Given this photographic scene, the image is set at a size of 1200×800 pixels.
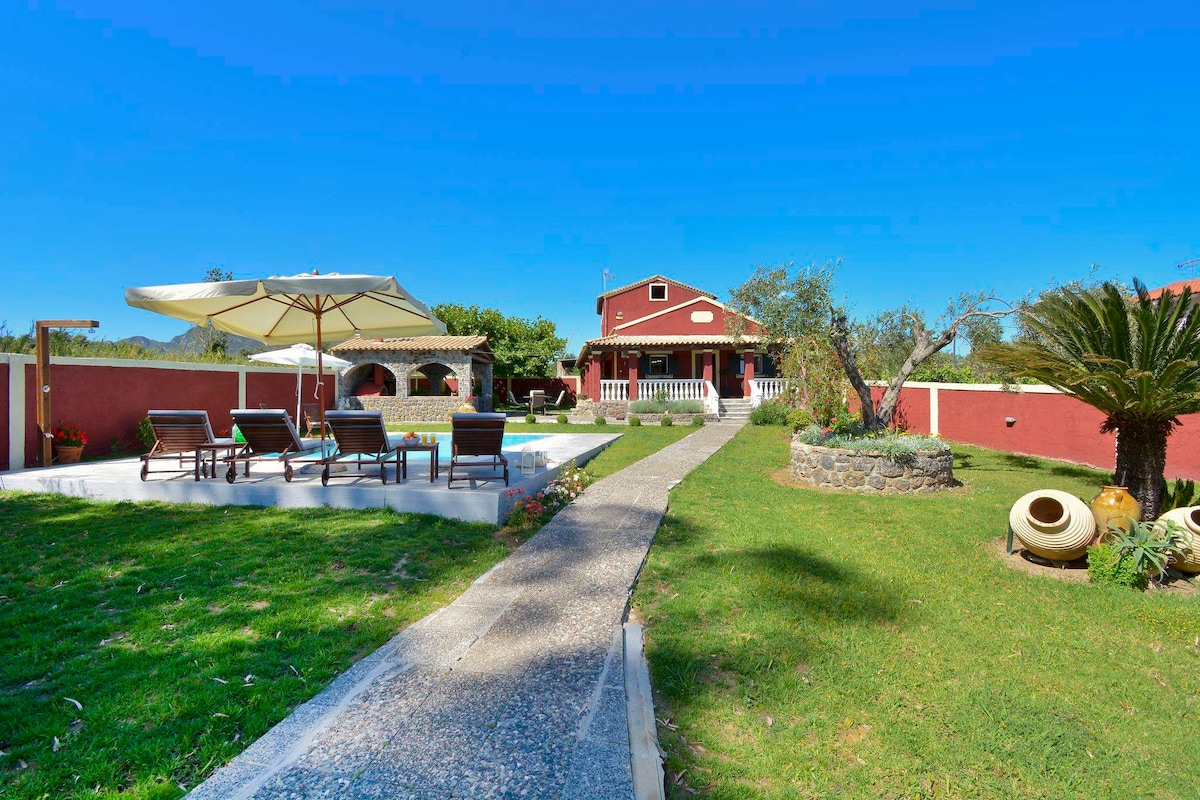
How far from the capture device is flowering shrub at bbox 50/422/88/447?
880 centimetres

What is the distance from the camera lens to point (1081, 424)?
10.2 metres

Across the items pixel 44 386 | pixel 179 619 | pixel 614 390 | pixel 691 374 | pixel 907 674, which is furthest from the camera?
pixel 691 374

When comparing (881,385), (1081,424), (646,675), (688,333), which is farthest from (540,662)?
(688,333)

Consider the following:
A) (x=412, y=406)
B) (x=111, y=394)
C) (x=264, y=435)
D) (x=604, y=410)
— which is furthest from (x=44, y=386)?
(x=604, y=410)

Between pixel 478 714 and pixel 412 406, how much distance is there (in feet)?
68.4

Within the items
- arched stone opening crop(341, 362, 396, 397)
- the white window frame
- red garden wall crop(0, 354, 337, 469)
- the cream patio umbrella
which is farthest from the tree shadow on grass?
arched stone opening crop(341, 362, 396, 397)

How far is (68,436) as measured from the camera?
350 inches

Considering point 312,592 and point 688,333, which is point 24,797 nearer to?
point 312,592

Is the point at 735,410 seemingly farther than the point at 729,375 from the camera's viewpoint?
No

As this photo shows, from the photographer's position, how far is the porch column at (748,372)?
21.7 meters

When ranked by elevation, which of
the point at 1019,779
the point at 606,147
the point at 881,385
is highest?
the point at 606,147

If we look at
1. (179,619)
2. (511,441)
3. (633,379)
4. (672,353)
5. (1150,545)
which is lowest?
(179,619)

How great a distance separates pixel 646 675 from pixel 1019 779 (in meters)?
1.73

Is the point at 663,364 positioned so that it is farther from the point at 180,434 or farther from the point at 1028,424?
the point at 180,434
